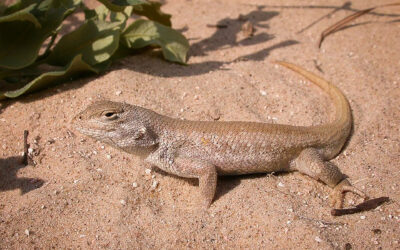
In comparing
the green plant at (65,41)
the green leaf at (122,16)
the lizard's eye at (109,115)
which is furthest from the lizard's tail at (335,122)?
the green leaf at (122,16)

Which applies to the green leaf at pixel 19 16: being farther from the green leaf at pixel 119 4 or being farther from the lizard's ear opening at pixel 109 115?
the lizard's ear opening at pixel 109 115

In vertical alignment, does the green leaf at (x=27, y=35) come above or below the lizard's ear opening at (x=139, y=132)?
above

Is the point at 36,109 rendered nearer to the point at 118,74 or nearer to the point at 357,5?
the point at 118,74

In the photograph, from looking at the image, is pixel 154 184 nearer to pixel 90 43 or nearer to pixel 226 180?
pixel 226 180

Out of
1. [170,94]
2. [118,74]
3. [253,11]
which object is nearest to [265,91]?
[170,94]

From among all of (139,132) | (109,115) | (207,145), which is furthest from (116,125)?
(207,145)
